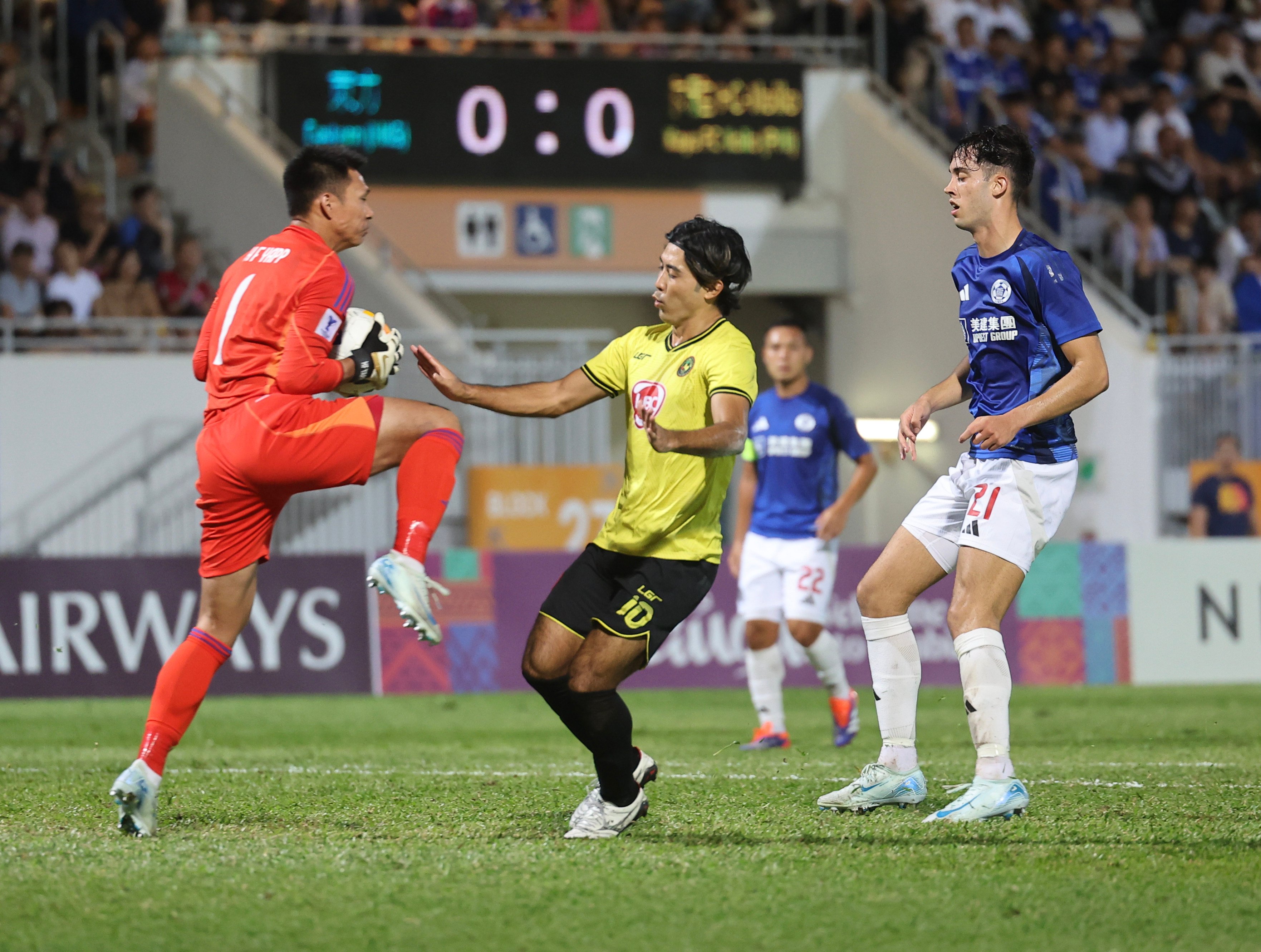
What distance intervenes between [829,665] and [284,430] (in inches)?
197

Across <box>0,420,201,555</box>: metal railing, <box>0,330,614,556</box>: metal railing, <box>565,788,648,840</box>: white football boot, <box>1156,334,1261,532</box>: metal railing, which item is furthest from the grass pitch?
<box>1156,334,1261,532</box>: metal railing

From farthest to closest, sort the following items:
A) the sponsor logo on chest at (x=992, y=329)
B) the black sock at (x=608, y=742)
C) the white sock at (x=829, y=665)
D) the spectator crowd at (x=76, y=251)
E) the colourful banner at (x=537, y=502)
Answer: the spectator crowd at (x=76, y=251) → the colourful banner at (x=537, y=502) → the white sock at (x=829, y=665) → the sponsor logo on chest at (x=992, y=329) → the black sock at (x=608, y=742)

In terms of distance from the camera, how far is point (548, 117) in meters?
18.9

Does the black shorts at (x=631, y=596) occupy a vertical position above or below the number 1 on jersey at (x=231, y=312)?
below

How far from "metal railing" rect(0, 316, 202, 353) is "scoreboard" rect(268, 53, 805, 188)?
2760 mm

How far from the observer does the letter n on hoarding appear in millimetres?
14117

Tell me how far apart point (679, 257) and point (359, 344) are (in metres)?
1.19

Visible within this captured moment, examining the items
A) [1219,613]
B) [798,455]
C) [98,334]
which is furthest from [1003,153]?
[98,334]

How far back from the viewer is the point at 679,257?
19.1 feet

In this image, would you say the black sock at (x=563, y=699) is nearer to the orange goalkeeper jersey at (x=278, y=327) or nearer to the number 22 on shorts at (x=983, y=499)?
the orange goalkeeper jersey at (x=278, y=327)

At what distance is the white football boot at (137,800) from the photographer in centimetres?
538

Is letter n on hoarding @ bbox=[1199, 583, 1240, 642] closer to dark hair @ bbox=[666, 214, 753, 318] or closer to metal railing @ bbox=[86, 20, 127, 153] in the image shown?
dark hair @ bbox=[666, 214, 753, 318]

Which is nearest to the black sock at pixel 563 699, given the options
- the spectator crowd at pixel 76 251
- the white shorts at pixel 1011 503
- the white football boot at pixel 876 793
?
the white football boot at pixel 876 793

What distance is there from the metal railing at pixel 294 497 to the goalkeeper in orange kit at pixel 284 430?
9838 millimetres
